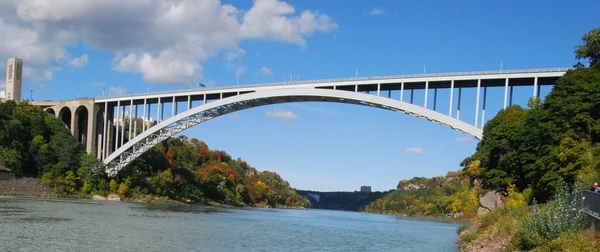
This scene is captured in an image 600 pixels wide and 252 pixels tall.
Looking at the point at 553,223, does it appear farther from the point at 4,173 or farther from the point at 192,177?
the point at 192,177

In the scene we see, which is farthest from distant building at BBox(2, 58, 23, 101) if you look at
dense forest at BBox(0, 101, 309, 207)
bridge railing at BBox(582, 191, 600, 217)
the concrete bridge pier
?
bridge railing at BBox(582, 191, 600, 217)

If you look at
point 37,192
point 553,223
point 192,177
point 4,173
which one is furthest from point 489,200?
point 192,177

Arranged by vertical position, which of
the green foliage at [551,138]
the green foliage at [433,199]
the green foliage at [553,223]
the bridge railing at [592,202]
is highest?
the green foliage at [551,138]

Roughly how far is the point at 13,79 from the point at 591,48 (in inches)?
2425

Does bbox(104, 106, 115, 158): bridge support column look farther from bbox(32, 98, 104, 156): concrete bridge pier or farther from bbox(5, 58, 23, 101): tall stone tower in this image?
bbox(5, 58, 23, 101): tall stone tower

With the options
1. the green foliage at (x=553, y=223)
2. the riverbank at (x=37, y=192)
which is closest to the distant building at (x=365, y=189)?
the riverbank at (x=37, y=192)

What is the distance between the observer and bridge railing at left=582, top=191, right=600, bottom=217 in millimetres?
13430

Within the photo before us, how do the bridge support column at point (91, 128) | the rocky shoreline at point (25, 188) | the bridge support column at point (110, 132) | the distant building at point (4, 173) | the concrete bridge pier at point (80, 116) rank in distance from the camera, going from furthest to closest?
the concrete bridge pier at point (80, 116), the bridge support column at point (91, 128), the bridge support column at point (110, 132), the distant building at point (4, 173), the rocky shoreline at point (25, 188)

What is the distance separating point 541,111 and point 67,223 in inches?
863

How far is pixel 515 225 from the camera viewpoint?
18.1 m

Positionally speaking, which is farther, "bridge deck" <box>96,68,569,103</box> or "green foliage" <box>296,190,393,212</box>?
"green foliage" <box>296,190,393,212</box>

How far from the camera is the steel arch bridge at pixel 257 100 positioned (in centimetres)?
3394

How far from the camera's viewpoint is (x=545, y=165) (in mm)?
25859

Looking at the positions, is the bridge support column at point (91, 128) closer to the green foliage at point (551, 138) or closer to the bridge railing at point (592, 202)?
the green foliage at point (551, 138)
